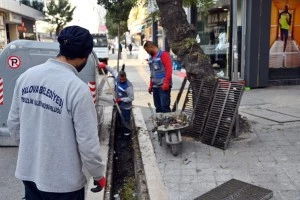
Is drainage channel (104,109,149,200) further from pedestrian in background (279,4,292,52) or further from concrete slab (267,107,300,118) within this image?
pedestrian in background (279,4,292,52)

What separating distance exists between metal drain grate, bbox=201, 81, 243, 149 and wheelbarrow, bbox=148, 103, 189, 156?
0.45 meters

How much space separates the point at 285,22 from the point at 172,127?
7.62 metres

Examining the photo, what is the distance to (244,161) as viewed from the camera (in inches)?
205

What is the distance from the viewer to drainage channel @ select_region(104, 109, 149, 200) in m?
4.94

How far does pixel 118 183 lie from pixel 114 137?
2.08 m

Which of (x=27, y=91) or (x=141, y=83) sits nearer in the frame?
(x=27, y=91)

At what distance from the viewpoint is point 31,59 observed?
20.7 ft

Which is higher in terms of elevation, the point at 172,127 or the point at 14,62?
the point at 14,62

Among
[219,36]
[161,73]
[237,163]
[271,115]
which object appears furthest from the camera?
[219,36]

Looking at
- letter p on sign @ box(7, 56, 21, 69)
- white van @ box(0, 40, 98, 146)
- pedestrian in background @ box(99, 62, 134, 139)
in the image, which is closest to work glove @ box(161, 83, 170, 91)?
pedestrian in background @ box(99, 62, 134, 139)

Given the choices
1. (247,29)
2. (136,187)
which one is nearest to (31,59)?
(136,187)

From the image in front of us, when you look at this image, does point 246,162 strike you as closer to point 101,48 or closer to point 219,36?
point 219,36

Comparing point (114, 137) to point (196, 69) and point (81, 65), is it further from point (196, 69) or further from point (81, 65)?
point (81, 65)

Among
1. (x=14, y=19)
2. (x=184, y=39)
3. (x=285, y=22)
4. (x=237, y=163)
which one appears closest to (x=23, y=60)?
(x=184, y=39)
